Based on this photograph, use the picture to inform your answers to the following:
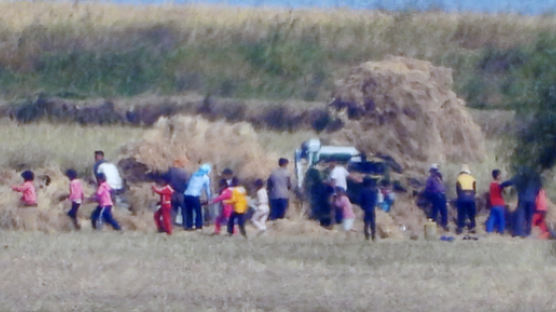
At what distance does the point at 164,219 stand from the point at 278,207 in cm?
263

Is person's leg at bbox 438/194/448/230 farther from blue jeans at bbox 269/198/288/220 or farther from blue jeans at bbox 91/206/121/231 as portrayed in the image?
blue jeans at bbox 91/206/121/231

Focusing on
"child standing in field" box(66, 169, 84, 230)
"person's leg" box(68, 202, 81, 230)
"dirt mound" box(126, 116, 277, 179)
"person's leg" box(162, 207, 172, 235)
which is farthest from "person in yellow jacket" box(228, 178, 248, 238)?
"dirt mound" box(126, 116, 277, 179)

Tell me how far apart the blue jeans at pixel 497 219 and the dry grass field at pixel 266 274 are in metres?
2.64

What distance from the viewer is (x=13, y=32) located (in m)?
52.7

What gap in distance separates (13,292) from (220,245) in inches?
257

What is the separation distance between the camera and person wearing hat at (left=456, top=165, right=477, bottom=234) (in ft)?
87.0

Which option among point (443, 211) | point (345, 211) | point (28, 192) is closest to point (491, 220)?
point (443, 211)

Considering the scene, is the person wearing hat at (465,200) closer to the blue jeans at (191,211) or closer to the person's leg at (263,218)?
the person's leg at (263,218)

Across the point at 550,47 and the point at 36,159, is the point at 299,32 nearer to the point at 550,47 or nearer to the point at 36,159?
the point at 36,159

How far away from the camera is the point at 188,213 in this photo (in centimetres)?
2547

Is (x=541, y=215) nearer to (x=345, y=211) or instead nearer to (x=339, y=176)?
(x=345, y=211)

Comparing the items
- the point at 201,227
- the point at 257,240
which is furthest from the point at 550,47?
the point at 201,227

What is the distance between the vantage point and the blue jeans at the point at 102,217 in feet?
81.7

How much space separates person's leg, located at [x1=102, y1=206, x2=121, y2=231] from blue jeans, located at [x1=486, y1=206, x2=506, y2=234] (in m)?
7.27
